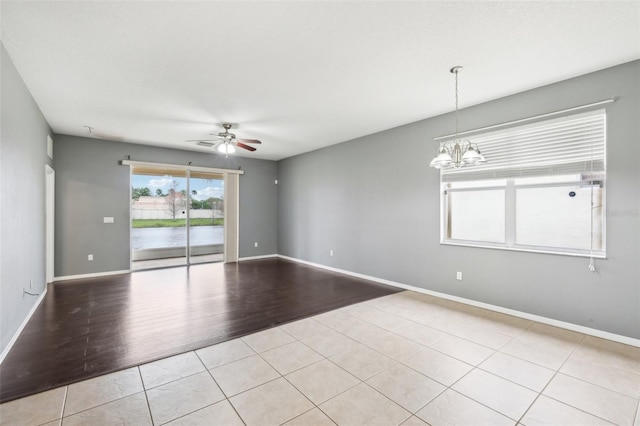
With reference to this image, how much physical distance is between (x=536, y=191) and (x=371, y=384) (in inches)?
118

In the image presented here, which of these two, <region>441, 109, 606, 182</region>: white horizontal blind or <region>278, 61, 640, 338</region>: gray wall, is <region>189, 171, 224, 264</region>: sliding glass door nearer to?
<region>278, 61, 640, 338</region>: gray wall

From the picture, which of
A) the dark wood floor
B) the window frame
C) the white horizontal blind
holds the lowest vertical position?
the dark wood floor

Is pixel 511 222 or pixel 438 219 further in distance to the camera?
A: pixel 438 219

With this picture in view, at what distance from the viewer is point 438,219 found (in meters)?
4.33

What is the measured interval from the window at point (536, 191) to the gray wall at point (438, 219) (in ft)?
0.46

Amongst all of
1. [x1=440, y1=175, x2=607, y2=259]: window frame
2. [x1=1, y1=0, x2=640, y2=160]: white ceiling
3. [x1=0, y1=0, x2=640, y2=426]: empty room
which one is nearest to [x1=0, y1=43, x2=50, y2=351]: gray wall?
[x1=0, y1=0, x2=640, y2=426]: empty room

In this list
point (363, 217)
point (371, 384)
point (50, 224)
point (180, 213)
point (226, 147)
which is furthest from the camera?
point (180, 213)

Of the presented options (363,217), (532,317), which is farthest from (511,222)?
(363,217)

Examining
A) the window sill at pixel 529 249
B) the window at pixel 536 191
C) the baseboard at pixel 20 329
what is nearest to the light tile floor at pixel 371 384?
the window sill at pixel 529 249

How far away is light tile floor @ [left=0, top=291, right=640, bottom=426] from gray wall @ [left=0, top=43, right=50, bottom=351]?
133 cm

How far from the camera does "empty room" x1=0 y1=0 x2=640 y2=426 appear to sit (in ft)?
6.81

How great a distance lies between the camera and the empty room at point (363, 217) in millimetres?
2074

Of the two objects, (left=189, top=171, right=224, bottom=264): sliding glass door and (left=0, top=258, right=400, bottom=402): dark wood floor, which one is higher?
(left=189, top=171, right=224, bottom=264): sliding glass door

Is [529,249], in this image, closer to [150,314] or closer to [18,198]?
[150,314]
